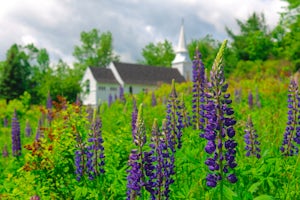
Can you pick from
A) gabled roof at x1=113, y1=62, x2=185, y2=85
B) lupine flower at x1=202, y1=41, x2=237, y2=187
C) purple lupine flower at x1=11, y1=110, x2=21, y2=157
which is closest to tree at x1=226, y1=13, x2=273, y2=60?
gabled roof at x1=113, y1=62, x2=185, y2=85

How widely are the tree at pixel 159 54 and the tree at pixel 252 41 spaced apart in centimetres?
3306

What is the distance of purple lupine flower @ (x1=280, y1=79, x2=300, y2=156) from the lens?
4.50 m

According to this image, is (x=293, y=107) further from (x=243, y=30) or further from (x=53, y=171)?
(x=243, y=30)

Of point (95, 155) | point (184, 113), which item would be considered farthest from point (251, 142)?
point (95, 155)

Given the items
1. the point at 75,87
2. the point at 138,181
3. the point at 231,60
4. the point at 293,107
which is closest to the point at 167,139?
the point at 138,181

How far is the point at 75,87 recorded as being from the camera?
32.5 meters

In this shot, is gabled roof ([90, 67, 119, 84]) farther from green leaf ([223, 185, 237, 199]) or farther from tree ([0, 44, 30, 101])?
green leaf ([223, 185, 237, 199])

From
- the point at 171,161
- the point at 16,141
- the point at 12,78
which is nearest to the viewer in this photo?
the point at 171,161

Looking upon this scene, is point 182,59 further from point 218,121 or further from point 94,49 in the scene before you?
point 218,121

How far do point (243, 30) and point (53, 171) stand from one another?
135 ft

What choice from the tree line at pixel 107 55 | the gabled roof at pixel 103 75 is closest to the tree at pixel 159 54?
the tree line at pixel 107 55

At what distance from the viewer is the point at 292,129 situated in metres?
4.64

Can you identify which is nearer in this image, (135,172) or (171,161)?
(135,172)

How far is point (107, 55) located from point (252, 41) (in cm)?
4136
